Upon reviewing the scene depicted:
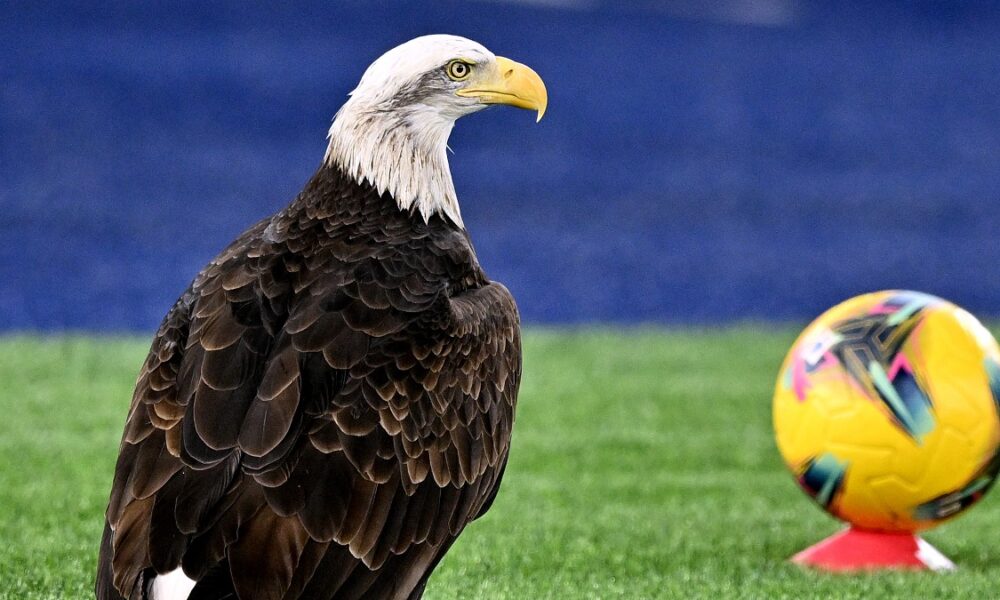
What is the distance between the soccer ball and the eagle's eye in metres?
1.53

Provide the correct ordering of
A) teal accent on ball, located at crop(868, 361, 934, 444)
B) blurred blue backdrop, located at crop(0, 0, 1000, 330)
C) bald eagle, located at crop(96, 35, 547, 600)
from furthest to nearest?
1. blurred blue backdrop, located at crop(0, 0, 1000, 330)
2. teal accent on ball, located at crop(868, 361, 934, 444)
3. bald eagle, located at crop(96, 35, 547, 600)

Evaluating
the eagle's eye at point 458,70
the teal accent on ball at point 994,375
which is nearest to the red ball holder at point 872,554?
the teal accent on ball at point 994,375

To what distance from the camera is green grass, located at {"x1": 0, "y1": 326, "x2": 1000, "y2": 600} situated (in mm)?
4875

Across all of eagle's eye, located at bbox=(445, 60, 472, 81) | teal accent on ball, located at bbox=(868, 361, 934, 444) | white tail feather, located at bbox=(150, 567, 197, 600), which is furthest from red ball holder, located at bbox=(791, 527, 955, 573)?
white tail feather, located at bbox=(150, 567, 197, 600)

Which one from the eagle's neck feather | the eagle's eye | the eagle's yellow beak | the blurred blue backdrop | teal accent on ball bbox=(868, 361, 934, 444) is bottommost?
the blurred blue backdrop

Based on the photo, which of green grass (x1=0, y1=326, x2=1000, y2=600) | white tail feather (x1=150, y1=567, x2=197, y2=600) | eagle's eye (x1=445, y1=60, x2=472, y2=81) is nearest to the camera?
white tail feather (x1=150, y1=567, x2=197, y2=600)

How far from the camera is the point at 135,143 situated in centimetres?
1571

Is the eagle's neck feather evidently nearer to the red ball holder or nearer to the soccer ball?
the soccer ball

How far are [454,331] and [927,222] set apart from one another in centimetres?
1157

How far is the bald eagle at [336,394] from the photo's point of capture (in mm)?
3465

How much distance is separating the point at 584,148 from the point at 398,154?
13211 mm

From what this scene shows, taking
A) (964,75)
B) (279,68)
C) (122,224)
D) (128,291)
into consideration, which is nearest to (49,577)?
(128,291)

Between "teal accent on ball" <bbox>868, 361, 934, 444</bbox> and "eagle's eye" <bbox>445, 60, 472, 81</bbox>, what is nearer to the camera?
"eagle's eye" <bbox>445, 60, 472, 81</bbox>

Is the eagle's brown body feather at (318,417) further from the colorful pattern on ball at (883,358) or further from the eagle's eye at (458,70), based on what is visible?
the colorful pattern on ball at (883,358)
